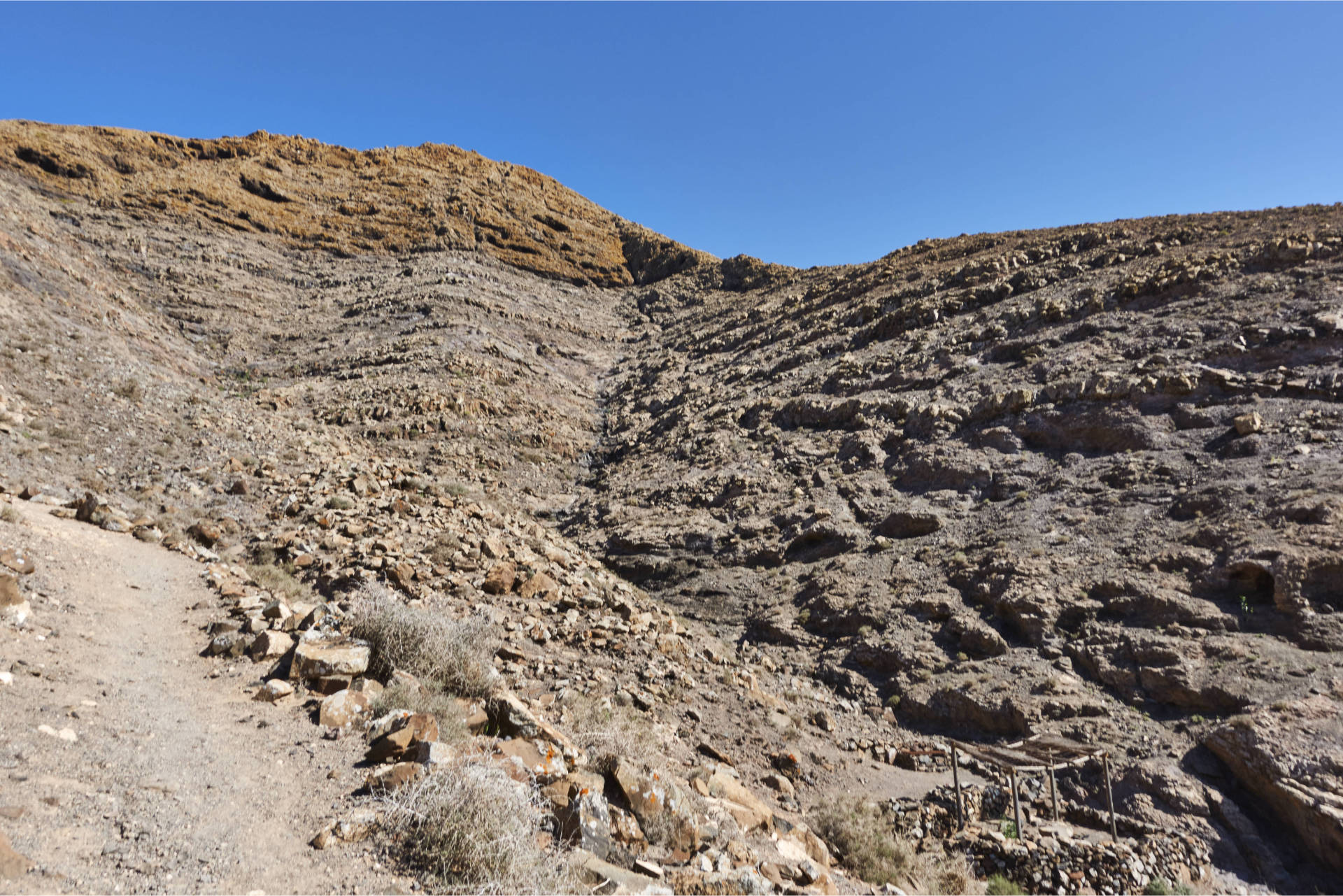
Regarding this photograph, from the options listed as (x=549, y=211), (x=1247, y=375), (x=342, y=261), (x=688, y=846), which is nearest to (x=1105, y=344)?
(x=1247, y=375)

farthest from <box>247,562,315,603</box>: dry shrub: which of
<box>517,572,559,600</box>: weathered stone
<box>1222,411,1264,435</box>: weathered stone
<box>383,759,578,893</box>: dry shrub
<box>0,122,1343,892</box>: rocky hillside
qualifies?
<box>1222,411,1264,435</box>: weathered stone

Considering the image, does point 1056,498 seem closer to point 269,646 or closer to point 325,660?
point 325,660

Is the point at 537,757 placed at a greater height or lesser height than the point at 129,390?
lesser

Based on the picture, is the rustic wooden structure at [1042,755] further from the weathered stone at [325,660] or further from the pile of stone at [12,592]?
the pile of stone at [12,592]

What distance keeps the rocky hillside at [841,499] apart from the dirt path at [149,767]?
763mm

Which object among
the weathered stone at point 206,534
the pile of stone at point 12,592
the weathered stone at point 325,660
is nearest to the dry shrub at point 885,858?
the weathered stone at point 325,660

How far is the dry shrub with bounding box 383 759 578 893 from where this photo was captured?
301cm

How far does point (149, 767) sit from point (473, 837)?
6.14 ft

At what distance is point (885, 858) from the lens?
587 cm

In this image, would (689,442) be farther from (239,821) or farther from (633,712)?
(239,821)

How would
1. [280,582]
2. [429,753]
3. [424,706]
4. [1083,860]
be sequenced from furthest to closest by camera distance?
[280,582], [1083,860], [424,706], [429,753]

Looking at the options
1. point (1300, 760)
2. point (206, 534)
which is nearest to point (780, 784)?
point (1300, 760)

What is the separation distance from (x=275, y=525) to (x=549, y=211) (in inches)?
1563

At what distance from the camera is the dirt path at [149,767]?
104 inches
